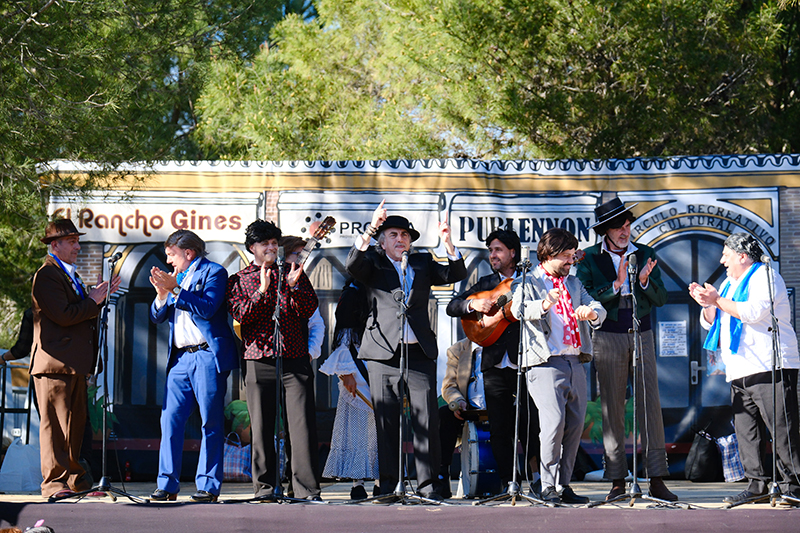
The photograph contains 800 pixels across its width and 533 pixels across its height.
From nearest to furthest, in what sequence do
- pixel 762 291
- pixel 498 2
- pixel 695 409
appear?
pixel 762 291
pixel 695 409
pixel 498 2

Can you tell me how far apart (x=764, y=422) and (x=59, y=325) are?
441cm

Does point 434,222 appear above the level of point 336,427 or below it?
above

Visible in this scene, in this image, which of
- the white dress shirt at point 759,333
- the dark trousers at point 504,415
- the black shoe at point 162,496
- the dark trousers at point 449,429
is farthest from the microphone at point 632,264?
the black shoe at point 162,496

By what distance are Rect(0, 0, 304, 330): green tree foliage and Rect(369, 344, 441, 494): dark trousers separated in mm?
2709

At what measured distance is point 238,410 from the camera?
6.95 meters

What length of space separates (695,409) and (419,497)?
290 cm

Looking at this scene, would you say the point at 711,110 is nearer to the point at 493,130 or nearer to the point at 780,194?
the point at 493,130

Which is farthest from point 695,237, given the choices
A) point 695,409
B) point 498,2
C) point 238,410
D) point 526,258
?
point 498,2

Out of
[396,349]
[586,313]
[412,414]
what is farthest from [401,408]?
[586,313]

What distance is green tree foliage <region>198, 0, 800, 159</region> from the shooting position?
11484 mm

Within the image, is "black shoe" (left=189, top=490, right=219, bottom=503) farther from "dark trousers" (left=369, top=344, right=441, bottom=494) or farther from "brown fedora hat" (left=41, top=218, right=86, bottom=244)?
"brown fedora hat" (left=41, top=218, right=86, bottom=244)

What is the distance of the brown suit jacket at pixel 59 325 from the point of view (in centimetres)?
538

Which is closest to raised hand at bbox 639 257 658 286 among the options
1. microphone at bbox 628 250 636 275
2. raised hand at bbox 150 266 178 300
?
microphone at bbox 628 250 636 275

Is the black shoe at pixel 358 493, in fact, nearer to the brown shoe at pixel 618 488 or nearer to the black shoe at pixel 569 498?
the black shoe at pixel 569 498
